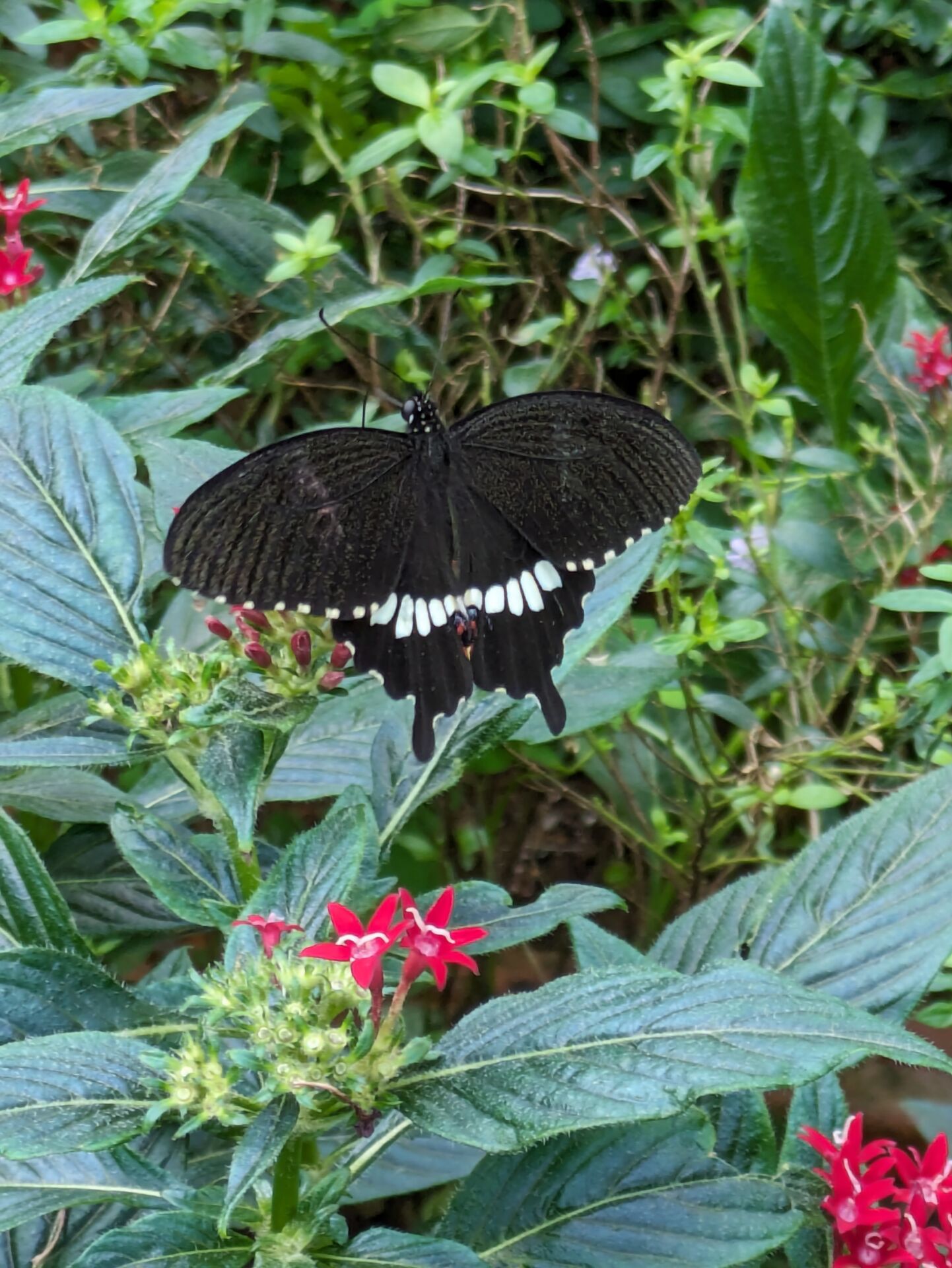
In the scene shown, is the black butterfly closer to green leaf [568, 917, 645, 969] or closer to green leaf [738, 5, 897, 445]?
green leaf [568, 917, 645, 969]

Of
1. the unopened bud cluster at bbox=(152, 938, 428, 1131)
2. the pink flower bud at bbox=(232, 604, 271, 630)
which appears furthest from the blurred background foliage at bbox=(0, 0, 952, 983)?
the unopened bud cluster at bbox=(152, 938, 428, 1131)

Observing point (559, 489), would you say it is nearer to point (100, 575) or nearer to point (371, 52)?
point (100, 575)

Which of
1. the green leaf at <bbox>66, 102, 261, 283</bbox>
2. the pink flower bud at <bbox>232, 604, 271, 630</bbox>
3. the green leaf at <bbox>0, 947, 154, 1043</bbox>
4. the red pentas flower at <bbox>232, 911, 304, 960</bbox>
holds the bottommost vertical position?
the green leaf at <bbox>0, 947, 154, 1043</bbox>

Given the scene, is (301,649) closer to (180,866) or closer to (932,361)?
(180,866)

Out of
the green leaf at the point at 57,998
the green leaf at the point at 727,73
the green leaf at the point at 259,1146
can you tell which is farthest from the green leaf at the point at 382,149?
the green leaf at the point at 259,1146

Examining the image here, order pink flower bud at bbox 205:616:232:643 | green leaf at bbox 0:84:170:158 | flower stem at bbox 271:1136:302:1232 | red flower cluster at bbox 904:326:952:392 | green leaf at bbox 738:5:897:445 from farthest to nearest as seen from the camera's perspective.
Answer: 1. green leaf at bbox 738:5:897:445
2. red flower cluster at bbox 904:326:952:392
3. green leaf at bbox 0:84:170:158
4. pink flower bud at bbox 205:616:232:643
5. flower stem at bbox 271:1136:302:1232

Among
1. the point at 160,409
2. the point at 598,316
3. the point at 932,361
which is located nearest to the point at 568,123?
the point at 598,316
